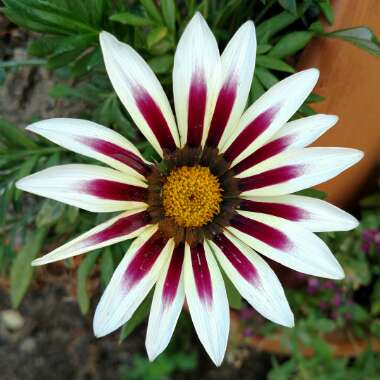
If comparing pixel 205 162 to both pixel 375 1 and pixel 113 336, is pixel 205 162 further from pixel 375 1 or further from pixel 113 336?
pixel 113 336

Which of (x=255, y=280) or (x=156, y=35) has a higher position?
(x=156, y=35)

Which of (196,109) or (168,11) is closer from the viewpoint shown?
(196,109)

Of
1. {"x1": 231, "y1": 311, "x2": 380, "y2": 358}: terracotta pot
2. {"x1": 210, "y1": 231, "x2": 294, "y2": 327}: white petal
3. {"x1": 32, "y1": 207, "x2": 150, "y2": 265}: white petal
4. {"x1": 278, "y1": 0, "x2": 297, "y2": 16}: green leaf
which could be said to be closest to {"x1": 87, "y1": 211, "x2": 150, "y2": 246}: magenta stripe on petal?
{"x1": 32, "y1": 207, "x2": 150, "y2": 265}: white petal

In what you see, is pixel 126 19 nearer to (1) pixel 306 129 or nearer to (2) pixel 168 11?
(2) pixel 168 11

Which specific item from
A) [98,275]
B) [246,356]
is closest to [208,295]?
[98,275]

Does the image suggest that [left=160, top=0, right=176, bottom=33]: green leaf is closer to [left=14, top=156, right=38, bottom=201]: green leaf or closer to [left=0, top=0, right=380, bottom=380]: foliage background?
[left=0, top=0, right=380, bottom=380]: foliage background

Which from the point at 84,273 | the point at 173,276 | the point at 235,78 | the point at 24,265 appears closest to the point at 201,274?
the point at 173,276

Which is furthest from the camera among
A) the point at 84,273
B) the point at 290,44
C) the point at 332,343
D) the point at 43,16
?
the point at 332,343
